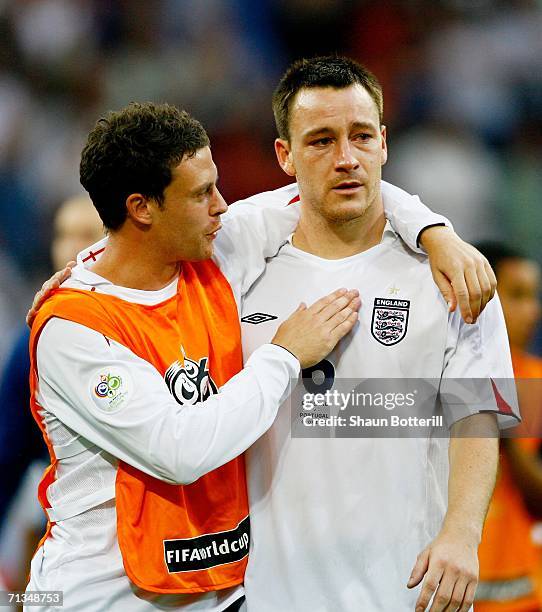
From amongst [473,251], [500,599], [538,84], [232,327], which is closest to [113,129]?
[232,327]

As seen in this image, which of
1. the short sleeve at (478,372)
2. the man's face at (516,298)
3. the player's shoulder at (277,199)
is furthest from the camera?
the man's face at (516,298)

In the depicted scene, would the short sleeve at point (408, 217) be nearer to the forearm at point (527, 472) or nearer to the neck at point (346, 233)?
the neck at point (346, 233)

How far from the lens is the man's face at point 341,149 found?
2322 mm

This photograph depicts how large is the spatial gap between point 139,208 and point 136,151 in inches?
5.7

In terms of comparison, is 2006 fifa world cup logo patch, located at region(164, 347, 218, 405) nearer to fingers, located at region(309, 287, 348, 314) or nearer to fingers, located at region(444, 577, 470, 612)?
fingers, located at region(309, 287, 348, 314)

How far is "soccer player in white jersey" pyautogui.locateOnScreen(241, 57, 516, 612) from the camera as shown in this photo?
2242mm

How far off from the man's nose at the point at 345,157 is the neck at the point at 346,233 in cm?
16

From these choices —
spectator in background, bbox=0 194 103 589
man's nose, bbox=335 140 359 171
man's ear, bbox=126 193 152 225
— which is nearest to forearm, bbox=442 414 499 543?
man's nose, bbox=335 140 359 171

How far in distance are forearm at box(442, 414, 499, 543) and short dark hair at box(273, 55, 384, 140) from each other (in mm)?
847

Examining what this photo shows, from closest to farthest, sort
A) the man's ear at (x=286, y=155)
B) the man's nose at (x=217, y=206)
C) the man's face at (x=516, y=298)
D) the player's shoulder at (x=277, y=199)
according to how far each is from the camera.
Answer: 1. the man's nose at (x=217, y=206)
2. the man's ear at (x=286, y=155)
3. the player's shoulder at (x=277, y=199)
4. the man's face at (x=516, y=298)

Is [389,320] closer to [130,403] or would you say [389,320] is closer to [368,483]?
[368,483]

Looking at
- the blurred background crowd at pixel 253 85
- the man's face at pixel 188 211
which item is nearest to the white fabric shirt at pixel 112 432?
the man's face at pixel 188 211

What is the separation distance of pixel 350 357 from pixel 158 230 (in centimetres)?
57

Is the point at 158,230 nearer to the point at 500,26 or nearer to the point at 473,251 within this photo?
the point at 473,251
